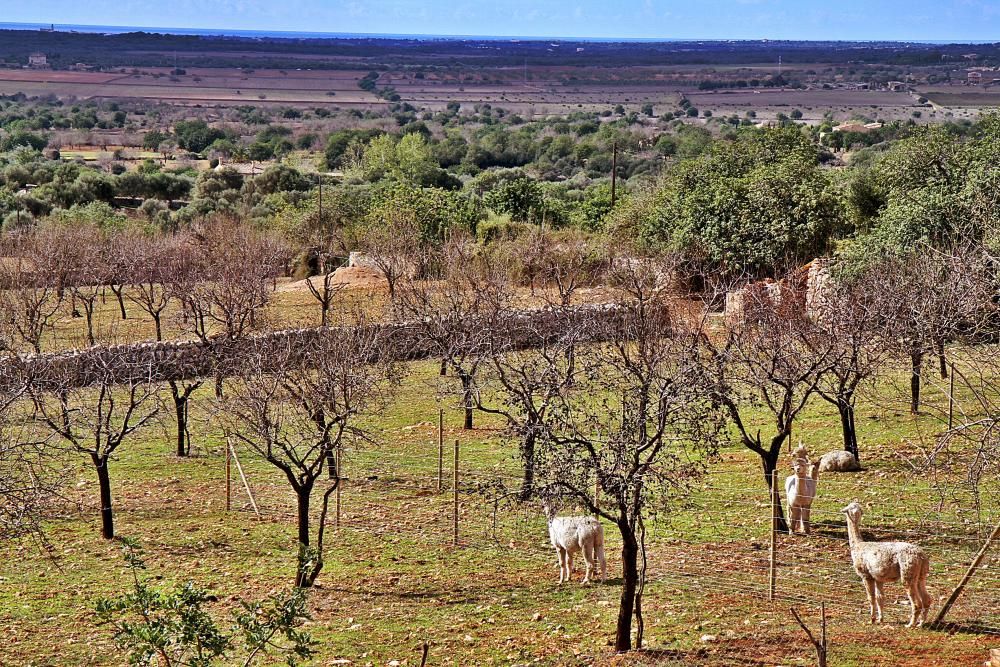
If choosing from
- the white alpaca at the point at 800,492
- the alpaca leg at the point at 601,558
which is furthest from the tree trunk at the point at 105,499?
the white alpaca at the point at 800,492

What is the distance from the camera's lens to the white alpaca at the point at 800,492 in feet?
51.4

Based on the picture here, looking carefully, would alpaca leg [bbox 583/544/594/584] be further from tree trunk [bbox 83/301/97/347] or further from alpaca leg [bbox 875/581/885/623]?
tree trunk [bbox 83/301/97/347]

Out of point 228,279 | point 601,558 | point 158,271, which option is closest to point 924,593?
point 601,558

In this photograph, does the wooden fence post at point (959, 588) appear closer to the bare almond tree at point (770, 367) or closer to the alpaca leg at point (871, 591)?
the alpaca leg at point (871, 591)

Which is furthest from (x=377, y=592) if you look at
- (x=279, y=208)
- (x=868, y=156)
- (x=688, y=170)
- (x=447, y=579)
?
(x=868, y=156)

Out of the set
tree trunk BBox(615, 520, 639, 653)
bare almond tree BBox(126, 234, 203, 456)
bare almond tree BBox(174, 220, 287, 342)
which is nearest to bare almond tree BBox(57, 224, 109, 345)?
bare almond tree BBox(126, 234, 203, 456)

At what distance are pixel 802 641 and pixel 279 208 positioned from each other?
48980mm

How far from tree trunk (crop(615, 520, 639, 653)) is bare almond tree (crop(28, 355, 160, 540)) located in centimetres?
841

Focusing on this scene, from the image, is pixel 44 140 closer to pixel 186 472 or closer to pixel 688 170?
pixel 688 170

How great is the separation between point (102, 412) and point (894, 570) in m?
16.9

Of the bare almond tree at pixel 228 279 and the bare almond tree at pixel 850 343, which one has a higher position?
the bare almond tree at pixel 850 343

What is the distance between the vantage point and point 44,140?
11338 centimetres

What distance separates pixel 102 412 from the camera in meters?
23.5

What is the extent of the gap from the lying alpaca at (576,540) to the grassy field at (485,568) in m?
0.31
